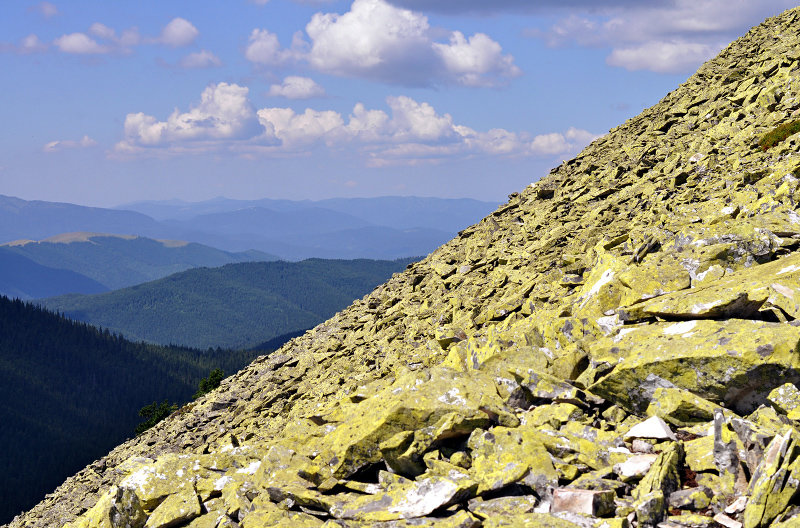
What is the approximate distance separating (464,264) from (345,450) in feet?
98.2

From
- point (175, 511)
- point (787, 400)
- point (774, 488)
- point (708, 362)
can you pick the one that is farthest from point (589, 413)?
point (175, 511)

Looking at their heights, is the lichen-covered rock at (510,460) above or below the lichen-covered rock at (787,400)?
below

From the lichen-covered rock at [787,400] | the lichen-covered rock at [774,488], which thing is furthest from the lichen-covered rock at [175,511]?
the lichen-covered rock at [787,400]

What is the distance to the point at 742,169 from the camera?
32.4 metres

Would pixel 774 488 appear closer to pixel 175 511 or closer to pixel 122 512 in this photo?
pixel 175 511

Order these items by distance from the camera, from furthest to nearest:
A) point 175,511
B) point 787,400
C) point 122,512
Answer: point 122,512 < point 175,511 < point 787,400

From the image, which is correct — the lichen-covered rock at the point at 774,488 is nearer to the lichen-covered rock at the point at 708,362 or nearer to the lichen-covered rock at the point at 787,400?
the lichen-covered rock at the point at 787,400

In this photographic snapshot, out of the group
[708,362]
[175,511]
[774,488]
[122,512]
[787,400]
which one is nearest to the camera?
[774,488]

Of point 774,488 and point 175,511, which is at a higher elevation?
point 774,488

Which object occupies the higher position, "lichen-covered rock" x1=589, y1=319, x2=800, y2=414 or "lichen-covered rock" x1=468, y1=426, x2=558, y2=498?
"lichen-covered rock" x1=589, y1=319, x2=800, y2=414

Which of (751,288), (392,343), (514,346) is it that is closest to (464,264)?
(392,343)

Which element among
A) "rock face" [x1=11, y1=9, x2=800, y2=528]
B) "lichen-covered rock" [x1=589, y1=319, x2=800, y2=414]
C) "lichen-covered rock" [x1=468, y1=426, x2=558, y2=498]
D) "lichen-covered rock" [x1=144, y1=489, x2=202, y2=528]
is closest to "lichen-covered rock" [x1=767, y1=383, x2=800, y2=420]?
"rock face" [x1=11, y1=9, x2=800, y2=528]

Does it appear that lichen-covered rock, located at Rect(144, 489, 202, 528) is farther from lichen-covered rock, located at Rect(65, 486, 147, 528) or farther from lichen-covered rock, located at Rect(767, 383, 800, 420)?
lichen-covered rock, located at Rect(767, 383, 800, 420)

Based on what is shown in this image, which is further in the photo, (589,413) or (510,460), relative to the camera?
(589,413)
